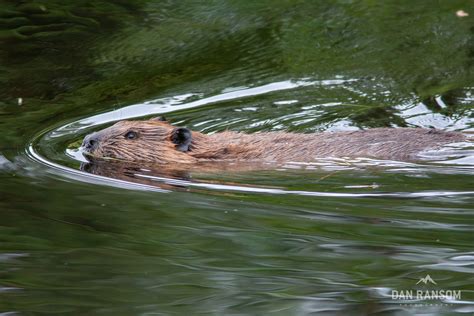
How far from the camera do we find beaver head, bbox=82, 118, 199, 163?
20.9ft

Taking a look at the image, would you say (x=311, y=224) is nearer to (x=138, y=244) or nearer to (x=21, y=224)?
A: (x=138, y=244)

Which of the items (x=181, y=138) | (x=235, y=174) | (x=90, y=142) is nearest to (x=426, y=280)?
(x=235, y=174)

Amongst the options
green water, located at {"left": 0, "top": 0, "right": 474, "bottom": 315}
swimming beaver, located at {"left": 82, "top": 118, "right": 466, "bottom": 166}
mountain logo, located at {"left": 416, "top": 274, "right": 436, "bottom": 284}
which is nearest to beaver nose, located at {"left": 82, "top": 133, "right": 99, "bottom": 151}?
swimming beaver, located at {"left": 82, "top": 118, "right": 466, "bottom": 166}

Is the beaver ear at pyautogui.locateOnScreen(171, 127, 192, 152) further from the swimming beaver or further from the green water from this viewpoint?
Result: the green water

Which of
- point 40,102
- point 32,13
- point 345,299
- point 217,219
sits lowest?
point 345,299

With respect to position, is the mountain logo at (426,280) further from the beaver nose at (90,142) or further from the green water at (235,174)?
the beaver nose at (90,142)

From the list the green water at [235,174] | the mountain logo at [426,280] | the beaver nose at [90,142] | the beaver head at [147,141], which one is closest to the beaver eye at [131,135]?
the beaver head at [147,141]

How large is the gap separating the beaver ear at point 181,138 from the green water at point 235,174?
698 mm

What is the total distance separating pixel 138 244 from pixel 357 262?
2.88ft

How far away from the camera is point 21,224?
416cm

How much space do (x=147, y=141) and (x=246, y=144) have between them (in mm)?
669

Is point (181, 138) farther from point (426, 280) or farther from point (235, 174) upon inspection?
point (426, 280)

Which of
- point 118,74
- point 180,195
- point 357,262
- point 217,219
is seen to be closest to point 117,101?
point 118,74

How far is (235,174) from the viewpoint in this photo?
5715 millimetres
